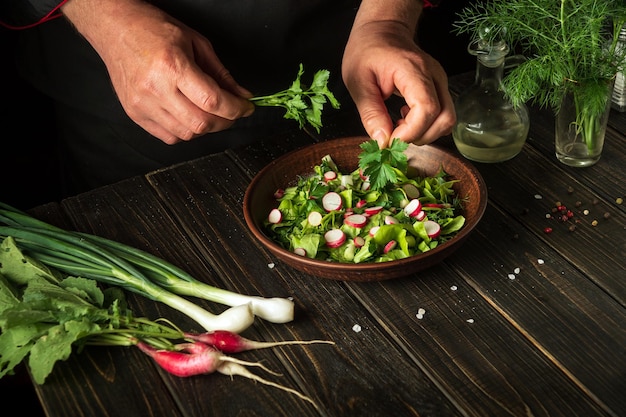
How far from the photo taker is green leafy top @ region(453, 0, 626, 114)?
1.66m

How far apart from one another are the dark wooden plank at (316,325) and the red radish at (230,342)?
2cm

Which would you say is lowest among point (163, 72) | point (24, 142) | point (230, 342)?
point (24, 142)

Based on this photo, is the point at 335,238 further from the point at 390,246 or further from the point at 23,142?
the point at 23,142

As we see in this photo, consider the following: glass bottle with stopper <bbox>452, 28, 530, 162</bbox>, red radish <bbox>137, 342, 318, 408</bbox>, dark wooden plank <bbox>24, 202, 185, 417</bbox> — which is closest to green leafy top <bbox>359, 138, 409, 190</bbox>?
glass bottle with stopper <bbox>452, 28, 530, 162</bbox>

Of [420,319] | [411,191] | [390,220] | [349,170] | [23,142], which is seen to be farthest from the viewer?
[23,142]

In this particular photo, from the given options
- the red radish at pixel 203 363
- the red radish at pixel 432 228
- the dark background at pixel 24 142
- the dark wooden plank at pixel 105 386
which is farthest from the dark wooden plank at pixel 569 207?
the dark background at pixel 24 142

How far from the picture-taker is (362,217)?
155cm

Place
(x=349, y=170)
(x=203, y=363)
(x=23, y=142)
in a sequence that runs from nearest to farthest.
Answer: (x=203, y=363)
(x=349, y=170)
(x=23, y=142)

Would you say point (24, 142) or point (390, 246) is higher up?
point (390, 246)

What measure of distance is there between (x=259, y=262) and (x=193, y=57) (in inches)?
18.2

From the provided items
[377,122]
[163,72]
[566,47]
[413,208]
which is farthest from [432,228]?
[163,72]

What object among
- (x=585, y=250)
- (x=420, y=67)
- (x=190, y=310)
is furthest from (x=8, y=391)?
(x=585, y=250)

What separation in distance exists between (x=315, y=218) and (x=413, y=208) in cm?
20

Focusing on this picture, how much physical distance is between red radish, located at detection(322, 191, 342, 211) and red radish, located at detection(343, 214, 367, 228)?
5cm
